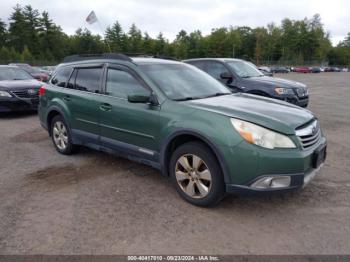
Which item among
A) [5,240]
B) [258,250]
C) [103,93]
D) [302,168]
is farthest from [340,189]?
[5,240]

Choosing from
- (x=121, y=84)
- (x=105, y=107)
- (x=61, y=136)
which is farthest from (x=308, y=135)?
(x=61, y=136)

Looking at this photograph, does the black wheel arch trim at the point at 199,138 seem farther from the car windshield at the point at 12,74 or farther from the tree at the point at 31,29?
the tree at the point at 31,29

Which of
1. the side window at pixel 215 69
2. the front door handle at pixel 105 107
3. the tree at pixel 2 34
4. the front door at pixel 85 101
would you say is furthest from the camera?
the tree at pixel 2 34

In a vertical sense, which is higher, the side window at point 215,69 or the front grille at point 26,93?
the side window at point 215,69

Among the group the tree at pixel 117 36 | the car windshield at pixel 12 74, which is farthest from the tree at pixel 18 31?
the car windshield at pixel 12 74

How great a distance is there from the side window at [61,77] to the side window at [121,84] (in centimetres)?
134

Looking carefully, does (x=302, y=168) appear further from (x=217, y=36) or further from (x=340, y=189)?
(x=217, y=36)

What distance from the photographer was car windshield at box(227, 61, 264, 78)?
9.39 metres

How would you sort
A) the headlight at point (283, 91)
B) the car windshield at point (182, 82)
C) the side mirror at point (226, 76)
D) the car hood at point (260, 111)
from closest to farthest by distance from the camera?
the car hood at point (260, 111), the car windshield at point (182, 82), the headlight at point (283, 91), the side mirror at point (226, 76)

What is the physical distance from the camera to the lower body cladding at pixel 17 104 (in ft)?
30.8

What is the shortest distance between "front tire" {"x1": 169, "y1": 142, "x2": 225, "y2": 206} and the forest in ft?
232

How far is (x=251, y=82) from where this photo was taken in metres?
8.93

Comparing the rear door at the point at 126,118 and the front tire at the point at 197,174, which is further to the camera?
the rear door at the point at 126,118

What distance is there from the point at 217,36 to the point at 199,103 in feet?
326
